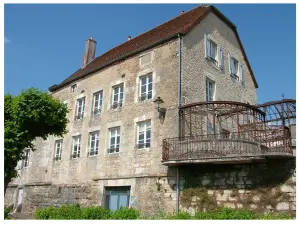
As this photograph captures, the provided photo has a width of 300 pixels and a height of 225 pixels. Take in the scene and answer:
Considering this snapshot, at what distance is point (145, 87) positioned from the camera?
15.5 meters

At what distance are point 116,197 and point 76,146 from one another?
13.5ft

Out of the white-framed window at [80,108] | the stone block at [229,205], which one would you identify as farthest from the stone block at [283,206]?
the white-framed window at [80,108]

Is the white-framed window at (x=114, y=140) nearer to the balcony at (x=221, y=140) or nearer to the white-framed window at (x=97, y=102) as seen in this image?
the white-framed window at (x=97, y=102)

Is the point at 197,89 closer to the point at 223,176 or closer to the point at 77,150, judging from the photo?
the point at 223,176

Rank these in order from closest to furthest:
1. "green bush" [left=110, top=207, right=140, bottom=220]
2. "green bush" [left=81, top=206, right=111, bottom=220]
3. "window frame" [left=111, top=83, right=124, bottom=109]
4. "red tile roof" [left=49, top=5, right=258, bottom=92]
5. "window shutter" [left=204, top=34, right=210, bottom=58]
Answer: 1. "green bush" [left=110, top=207, right=140, bottom=220]
2. "green bush" [left=81, top=206, right=111, bottom=220]
3. "red tile roof" [left=49, top=5, right=258, bottom=92]
4. "window shutter" [left=204, top=34, right=210, bottom=58]
5. "window frame" [left=111, top=83, right=124, bottom=109]

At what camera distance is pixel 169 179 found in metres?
13.0

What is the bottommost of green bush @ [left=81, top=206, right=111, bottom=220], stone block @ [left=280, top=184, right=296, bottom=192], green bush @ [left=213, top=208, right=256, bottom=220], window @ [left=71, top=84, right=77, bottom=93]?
green bush @ [left=81, top=206, right=111, bottom=220]

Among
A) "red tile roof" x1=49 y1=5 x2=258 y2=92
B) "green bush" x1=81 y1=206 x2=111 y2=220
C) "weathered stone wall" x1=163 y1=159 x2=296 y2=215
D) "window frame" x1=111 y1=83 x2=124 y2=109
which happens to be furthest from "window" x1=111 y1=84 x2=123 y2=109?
"green bush" x1=81 y1=206 x2=111 y2=220

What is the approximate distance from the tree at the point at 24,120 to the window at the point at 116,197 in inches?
165

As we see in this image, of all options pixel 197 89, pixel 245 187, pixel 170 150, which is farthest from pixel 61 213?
pixel 197 89

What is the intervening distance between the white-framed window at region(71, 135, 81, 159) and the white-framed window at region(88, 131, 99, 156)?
85 centimetres

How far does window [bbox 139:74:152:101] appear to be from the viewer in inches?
596

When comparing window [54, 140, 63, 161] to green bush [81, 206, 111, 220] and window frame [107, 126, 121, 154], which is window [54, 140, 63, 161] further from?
green bush [81, 206, 111, 220]

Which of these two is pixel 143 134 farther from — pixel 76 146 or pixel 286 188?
pixel 286 188
